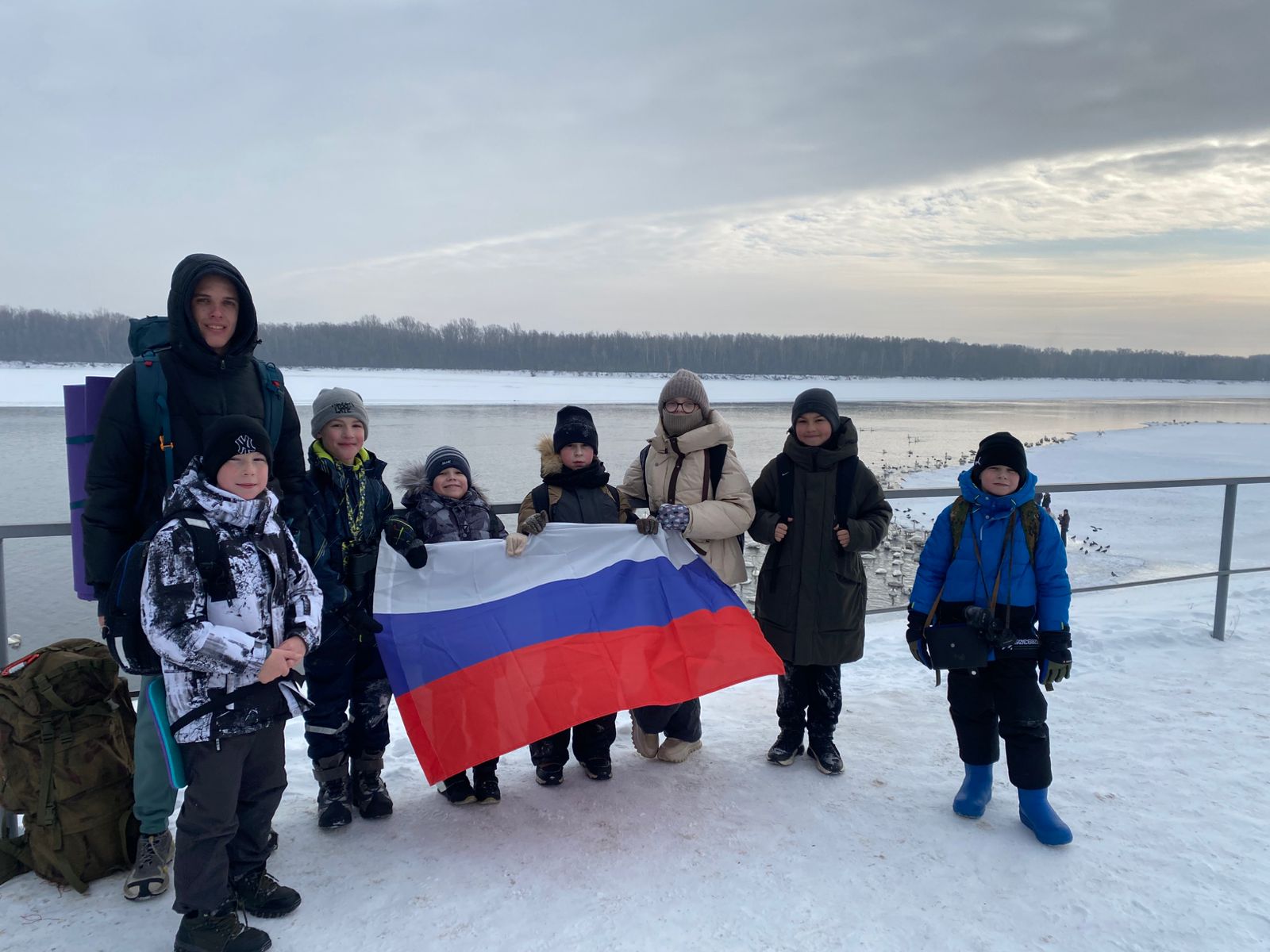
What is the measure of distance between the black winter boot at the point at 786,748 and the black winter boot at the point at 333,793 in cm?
183

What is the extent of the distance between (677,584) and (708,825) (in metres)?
0.98

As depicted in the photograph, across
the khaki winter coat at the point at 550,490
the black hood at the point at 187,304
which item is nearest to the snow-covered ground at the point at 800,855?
the khaki winter coat at the point at 550,490

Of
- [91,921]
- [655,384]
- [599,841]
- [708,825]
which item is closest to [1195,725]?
[708,825]

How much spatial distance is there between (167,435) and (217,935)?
1.53 meters

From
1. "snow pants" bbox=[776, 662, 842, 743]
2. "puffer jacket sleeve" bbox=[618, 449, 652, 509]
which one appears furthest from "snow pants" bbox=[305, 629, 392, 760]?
"snow pants" bbox=[776, 662, 842, 743]

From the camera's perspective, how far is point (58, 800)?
8.80 ft

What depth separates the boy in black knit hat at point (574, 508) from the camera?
3.56 metres

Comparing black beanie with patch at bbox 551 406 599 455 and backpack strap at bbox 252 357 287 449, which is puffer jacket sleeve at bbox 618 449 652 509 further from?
backpack strap at bbox 252 357 287 449

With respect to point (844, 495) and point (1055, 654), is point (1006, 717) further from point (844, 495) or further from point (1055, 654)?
point (844, 495)

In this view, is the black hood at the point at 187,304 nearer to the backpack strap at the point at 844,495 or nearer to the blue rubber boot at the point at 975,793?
the backpack strap at the point at 844,495

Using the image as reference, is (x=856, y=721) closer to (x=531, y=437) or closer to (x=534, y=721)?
(x=534, y=721)

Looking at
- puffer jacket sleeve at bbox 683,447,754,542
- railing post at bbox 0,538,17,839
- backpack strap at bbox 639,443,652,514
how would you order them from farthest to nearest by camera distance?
backpack strap at bbox 639,443,652,514 → puffer jacket sleeve at bbox 683,447,754,542 → railing post at bbox 0,538,17,839

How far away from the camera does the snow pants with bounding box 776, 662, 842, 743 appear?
3.76m

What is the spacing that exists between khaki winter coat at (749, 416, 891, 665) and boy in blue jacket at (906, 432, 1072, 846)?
32 centimetres
